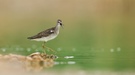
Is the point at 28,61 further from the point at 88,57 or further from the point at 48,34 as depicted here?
the point at 88,57

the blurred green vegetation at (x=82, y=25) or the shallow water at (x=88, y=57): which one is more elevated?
the blurred green vegetation at (x=82, y=25)

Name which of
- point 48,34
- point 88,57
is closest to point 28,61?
point 48,34

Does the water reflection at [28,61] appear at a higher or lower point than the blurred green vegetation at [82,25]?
lower

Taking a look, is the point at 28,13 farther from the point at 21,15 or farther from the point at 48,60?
the point at 48,60

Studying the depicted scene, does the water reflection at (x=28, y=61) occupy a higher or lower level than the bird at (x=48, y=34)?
lower

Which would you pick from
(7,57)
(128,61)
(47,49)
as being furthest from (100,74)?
(7,57)

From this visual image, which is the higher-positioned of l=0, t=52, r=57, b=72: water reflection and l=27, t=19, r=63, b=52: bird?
l=27, t=19, r=63, b=52: bird

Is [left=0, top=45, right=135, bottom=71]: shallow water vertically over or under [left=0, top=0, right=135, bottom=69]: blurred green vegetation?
under

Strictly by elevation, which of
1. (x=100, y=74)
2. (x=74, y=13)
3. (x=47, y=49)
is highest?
(x=74, y=13)
